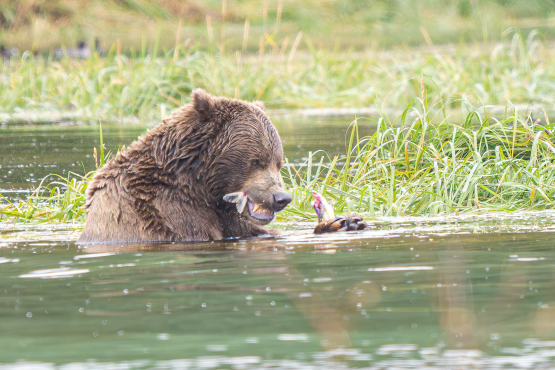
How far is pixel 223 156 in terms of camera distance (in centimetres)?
582

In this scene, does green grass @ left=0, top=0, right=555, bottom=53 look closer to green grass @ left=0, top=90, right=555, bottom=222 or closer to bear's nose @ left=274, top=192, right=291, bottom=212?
green grass @ left=0, top=90, right=555, bottom=222

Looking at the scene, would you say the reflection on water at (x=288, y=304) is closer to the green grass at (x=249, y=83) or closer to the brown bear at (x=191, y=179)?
the brown bear at (x=191, y=179)

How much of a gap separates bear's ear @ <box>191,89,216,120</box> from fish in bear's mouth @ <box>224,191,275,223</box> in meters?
0.54

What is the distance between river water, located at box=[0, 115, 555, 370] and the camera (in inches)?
118

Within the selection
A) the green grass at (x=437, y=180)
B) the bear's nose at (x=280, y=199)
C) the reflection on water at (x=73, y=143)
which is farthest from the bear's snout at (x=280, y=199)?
the reflection on water at (x=73, y=143)

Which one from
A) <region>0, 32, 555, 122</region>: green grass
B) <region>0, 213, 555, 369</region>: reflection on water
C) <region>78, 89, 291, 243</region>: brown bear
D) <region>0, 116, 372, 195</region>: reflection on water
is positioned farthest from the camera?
<region>0, 32, 555, 122</region>: green grass

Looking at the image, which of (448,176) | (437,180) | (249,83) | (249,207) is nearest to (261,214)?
(249,207)

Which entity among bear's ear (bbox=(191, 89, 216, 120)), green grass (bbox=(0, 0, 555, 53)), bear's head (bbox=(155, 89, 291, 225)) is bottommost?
bear's head (bbox=(155, 89, 291, 225))

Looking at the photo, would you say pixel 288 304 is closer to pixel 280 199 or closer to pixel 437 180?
pixel 280 199

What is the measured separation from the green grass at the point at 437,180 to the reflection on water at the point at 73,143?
1917 millimetres

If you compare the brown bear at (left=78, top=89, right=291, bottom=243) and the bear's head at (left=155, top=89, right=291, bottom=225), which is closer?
the brown bear at (left=78, top=89, right=291, bottom=243)

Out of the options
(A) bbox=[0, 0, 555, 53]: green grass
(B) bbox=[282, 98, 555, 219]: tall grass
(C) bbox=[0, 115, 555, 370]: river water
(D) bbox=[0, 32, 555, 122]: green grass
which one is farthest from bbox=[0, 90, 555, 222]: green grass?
(A) bbox=[0, 0, 555, 53]: green grass

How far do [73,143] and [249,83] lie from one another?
503cm

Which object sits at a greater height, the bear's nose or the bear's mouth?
the bear's nose
